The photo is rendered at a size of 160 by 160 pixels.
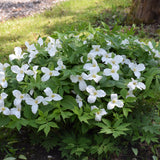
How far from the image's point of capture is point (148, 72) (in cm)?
207

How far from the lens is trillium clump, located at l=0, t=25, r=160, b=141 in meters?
1.80

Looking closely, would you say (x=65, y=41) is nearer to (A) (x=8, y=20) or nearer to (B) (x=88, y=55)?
(B) (x=88, y=55)

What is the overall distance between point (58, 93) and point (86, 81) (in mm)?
262

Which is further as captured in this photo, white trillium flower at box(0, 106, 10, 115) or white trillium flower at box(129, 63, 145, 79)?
white trillium flower at box(129, 63, 145, 79)

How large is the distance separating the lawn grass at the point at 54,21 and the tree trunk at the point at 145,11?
640mm

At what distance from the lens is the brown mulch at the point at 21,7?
6.73 meters

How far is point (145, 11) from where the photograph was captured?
16.8ft

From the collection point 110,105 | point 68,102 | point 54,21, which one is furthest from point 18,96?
point 54,21

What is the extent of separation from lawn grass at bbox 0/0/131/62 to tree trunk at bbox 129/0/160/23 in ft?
2.10

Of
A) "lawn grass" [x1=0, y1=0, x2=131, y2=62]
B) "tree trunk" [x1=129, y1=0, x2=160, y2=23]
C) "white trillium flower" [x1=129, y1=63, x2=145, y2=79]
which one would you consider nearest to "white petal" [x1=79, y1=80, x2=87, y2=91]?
"white trillium flower" [x1=129, y1=63, x2=145, y2=79]

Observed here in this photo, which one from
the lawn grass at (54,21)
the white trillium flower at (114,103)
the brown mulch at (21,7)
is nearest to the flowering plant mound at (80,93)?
the white trillium flower at (114,103)

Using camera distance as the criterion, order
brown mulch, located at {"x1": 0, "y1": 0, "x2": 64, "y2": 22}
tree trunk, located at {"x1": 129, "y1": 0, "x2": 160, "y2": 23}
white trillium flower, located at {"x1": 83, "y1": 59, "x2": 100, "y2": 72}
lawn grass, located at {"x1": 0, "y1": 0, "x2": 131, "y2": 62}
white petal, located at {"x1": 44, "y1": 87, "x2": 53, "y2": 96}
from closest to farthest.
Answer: white petal, located at {"x1": 44, "y1": 87, "x2": 53, "y2": 96} → white trillium flower, located at {"x1": 83, "y1": 59, "x2": 100, "y2": 72} → lawn grass, located at {"x1": 0, "y1": 0, "x2": 131, "y2": 62} → tree trunk, located at {"x1": 129, "y1": 0, "x2": 160, "y2": 23} → brown mulch, located at {"x1": 0, "y1": 0, "x2": 64, "y2": 22}

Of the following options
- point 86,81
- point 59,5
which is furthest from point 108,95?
point 59,5

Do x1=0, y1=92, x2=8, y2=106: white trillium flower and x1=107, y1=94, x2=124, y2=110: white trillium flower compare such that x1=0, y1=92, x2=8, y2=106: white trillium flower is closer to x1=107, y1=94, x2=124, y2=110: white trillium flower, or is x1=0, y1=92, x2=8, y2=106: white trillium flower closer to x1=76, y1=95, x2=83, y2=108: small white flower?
x1=76, y1=95, x2=83, y2=108: small white flower
